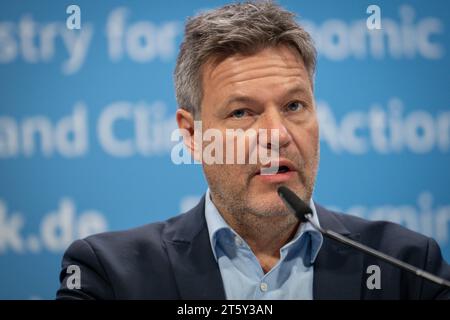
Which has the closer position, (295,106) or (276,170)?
(276,170)

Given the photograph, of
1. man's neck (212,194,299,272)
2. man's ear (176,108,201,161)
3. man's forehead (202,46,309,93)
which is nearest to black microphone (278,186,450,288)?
man's neck (212,194,299,272)

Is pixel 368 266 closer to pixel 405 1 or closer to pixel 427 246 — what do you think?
pixel 427 246

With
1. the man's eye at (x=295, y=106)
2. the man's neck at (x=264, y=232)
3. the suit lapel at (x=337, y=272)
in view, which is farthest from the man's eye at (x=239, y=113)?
the suit lapel at (x=337, y=272)

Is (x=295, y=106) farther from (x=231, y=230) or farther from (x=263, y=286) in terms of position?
(x=263, y=286)

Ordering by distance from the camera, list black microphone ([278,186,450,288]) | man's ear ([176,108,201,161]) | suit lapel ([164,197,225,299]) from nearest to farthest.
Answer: black microphone ([278,186,450,288])
suit lapel ([164,197,225,299])
man's ear ([176,108,201,161])

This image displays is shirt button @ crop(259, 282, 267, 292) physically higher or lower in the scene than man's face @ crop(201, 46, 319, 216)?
lower

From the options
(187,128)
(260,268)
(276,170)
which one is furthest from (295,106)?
(260,268)

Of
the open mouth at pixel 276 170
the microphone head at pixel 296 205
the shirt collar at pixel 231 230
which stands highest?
the open mouth at pixel 276 170

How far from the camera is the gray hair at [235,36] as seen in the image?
1754 millimetres

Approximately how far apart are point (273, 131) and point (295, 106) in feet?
0.46

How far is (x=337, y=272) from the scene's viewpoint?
5.51ft

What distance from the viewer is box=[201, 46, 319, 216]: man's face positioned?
5.56 feet

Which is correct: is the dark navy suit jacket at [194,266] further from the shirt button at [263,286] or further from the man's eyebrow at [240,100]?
the man's eyebrow at [240,100]

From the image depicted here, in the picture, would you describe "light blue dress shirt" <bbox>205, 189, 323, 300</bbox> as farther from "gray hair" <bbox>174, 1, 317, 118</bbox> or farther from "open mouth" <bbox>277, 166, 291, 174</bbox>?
"gray hair" <bbox>174, 1, 317, 118</bbox>
